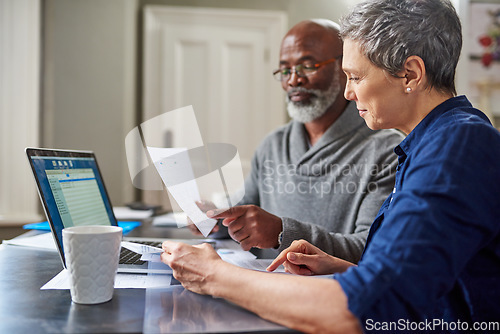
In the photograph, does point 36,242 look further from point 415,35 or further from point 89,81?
point 89,81

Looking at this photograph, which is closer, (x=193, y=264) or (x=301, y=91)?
(x=193, y=264)

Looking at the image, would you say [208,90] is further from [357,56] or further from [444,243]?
[444,243]

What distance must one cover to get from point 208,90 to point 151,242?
2696 millimetres

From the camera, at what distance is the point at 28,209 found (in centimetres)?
300

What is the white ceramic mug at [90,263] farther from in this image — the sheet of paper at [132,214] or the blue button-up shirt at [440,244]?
the sheet of paper at [132,214]

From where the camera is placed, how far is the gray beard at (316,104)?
1751mm

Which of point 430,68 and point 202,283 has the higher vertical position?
point 430,68

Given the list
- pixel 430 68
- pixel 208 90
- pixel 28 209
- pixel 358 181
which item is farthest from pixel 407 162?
pixel 208 90

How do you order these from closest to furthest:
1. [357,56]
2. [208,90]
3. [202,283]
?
[202,283]
[357,56]
[208,90]

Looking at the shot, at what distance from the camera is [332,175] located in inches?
63.7

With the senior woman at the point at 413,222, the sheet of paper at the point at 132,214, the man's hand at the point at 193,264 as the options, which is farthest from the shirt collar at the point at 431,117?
the sheet of paper at the point at 132,214

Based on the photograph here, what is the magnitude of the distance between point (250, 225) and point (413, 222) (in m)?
0.61

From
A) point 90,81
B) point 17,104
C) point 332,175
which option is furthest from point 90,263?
point 90,81

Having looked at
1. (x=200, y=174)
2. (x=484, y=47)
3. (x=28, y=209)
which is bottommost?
(x=28, y=209)
